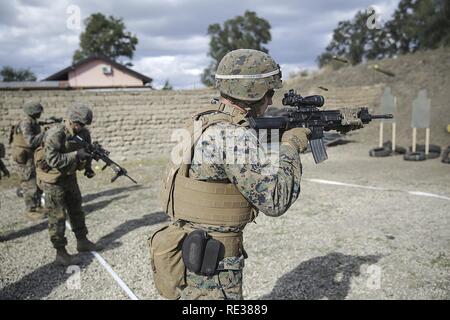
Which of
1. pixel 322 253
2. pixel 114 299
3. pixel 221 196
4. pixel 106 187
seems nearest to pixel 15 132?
pixel 106 187

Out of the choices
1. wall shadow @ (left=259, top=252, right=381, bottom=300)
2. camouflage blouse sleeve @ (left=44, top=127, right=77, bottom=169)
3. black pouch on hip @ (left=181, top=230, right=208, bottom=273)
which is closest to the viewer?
black pouch on hip @ (left=181, top=230, right=208, bottom=273)

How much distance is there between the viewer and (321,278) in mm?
3779

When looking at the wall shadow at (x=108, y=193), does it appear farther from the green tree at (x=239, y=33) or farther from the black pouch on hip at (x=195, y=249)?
the green tree at (x=239, y=33)

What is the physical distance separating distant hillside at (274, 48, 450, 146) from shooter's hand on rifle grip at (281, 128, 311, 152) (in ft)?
36.0

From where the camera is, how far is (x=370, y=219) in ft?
18.5

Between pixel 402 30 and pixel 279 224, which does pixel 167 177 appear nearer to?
pixel 279 224

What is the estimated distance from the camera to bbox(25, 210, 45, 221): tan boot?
646cm

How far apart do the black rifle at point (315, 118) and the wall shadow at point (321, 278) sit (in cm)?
155

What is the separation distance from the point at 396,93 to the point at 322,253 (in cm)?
1363

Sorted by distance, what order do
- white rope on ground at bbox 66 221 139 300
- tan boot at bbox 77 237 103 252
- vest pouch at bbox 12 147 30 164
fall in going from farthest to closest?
vest pouch at bbox 12 147 30 164
tan boot at bbox 77 237 103 252
white rope on ground at bbox 66 221 139 300

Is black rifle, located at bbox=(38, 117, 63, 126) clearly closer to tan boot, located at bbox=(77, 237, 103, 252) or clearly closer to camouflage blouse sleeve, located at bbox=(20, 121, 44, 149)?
camouflage blouse sleeve, located at bbox=(20, 121, 44, 149)

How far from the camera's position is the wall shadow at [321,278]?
3.50m

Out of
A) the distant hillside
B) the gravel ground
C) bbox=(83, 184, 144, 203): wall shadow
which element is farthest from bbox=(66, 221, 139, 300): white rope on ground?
the distant hillside

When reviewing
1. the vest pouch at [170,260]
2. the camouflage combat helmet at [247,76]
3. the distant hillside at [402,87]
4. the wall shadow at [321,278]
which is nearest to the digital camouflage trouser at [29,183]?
the wall shadow at [321,278]
